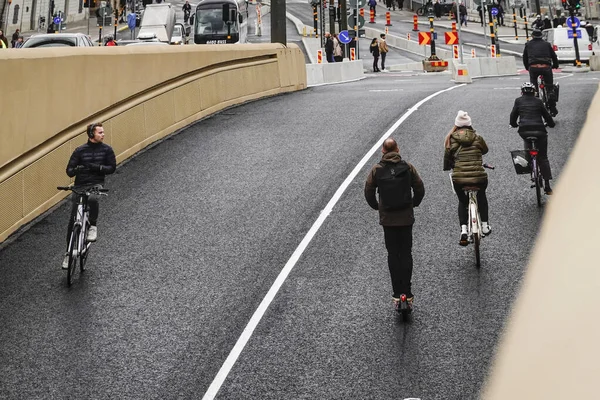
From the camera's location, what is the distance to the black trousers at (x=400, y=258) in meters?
9.79

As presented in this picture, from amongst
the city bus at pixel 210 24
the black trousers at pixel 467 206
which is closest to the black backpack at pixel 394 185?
the black trousers at pixel 467 206

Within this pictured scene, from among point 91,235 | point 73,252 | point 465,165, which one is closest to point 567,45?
point 465,165

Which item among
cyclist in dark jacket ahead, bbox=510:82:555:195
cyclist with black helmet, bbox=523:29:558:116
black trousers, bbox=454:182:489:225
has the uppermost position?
cyclist with black helmet, bbox=523:29:558:116

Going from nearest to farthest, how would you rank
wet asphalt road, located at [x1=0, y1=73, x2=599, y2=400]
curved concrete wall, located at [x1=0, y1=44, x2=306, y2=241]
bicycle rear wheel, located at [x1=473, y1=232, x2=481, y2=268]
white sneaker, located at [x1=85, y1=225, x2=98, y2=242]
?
wet asphalt road, located at [x1=0, y1=73, x2=599, y2=400] < bicycle rear wheel, located at [x1=473, y1=232, x2=481, y2=268] < white sneaker, located at [x1=85, y1=225, x2=98, y2=242] < curved concrete wall, located at [x1=0, y1=44, x2=306, y2=241]

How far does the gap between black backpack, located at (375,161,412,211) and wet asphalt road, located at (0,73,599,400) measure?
1056 mm

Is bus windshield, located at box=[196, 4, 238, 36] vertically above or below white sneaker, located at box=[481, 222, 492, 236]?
above

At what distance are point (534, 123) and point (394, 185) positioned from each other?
458cm

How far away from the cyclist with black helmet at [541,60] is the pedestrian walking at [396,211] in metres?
9.63

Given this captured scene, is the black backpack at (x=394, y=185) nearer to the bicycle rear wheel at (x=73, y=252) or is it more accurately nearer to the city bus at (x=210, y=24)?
the bicycle rear wheel at (x=73, y=252)

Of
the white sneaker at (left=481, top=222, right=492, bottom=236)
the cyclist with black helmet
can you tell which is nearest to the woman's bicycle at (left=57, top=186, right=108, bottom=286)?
the white sneaker at (left=481, top=222, right=492, bottom=236)

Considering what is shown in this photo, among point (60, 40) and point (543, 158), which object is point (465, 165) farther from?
point (60, 40)

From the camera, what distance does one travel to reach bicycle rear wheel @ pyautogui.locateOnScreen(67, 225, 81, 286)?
11172 mm

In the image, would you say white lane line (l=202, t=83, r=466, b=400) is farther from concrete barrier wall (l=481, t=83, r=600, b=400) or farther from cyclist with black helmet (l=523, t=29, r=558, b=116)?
cyclist with black helmet (l=523, t=29, r=558, b=116)

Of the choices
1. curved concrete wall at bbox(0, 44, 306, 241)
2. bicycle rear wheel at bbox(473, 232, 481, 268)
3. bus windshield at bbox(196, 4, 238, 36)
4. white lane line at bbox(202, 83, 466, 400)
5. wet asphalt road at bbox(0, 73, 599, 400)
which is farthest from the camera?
bus windshield at bbox(196, 4, 238, 36)
